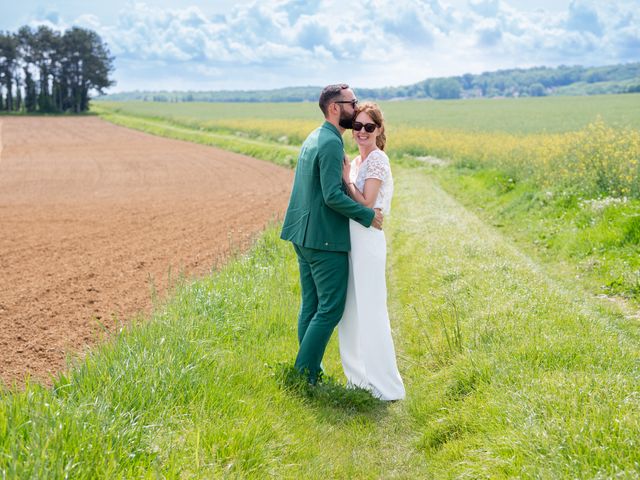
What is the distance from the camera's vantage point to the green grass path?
324cm

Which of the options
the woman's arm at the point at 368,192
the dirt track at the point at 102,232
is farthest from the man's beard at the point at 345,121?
the dirt track at the point at 102,232

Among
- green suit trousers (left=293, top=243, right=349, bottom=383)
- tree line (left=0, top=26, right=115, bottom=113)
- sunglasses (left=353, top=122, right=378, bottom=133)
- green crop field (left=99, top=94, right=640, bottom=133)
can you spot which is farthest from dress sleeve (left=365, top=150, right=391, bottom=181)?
tree line (left=0, top=26, right=115, bottom=113)

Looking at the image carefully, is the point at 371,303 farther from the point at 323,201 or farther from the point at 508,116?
the point at 508,116

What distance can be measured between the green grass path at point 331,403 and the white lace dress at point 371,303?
0.21 metres

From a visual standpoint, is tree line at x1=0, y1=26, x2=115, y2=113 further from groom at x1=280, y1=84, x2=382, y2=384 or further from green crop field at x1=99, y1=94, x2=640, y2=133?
groom at x1=280, y1=84, x2=382, y2=384

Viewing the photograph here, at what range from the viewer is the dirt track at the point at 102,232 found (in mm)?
7348

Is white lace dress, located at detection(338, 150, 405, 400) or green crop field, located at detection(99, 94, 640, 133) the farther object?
green crop field, located at detection(99, 94, 640, 133)

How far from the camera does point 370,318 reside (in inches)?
201

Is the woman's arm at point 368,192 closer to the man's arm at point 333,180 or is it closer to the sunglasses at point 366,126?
the man's arm at point 333,180

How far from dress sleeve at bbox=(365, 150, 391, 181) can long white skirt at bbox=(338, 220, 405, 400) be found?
1.28 feet

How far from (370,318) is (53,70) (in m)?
95.2

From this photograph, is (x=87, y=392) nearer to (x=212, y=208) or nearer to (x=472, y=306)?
(x=472, y=306)

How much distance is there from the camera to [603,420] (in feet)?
11.5

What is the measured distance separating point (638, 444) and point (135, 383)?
8.81 feet
